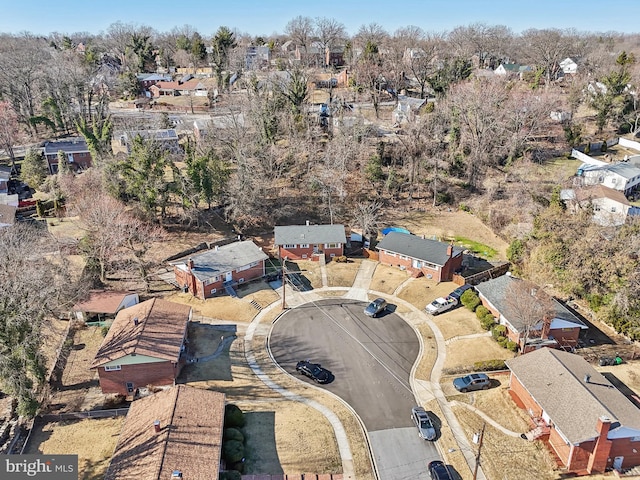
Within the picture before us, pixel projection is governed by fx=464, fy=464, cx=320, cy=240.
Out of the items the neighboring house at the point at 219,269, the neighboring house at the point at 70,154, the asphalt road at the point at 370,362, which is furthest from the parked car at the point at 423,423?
the neighboring house at the point at 70,154

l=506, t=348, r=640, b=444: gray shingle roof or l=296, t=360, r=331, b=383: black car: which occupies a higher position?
l=506, t=348, r=640, b=444: gray shingle roof

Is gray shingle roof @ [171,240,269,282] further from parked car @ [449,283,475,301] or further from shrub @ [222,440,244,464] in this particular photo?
shrub @ [222,440,244,464]

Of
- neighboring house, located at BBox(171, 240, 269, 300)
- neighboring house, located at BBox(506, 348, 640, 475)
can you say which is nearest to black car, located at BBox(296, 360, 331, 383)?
neighboring house, located at BBox(506, 348, 640, 475)

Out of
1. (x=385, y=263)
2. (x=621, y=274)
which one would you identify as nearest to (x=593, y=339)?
(x=621, y=274)

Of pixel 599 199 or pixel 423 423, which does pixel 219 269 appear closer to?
pixel 423 423

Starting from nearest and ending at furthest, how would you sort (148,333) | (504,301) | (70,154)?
(148,333)
(504,301)
(70,154)

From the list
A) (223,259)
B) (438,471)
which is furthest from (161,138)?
(438,471)

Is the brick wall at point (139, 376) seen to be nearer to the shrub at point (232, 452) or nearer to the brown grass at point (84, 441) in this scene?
the brown grass at point (84, 441)
